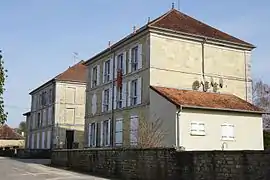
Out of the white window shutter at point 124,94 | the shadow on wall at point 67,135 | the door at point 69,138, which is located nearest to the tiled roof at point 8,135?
the shadow on wall at point 67,135

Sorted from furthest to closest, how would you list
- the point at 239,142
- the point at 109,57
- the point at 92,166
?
the point at 109,57, the point at 239,142, the point at 92,166

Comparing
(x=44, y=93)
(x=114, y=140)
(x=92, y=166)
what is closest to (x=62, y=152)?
(x=114, y=140)

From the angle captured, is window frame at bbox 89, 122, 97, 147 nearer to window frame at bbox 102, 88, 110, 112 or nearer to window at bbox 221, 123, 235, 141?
window frame at bbox 102, 88, 110, 112

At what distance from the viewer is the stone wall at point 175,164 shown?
1354cm

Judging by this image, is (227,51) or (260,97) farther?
(260,97)

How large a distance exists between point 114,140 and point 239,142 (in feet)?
→ 33.5

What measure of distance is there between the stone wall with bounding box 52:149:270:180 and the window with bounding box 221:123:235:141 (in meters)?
8.29

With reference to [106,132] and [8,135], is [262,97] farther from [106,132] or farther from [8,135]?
[8,135]

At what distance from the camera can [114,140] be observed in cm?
3384

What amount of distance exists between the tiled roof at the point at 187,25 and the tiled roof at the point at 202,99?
15.5 ft

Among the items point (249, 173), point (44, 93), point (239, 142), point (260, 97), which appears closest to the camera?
point (249, 173)

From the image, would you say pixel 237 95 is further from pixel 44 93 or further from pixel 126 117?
pixel 44 93

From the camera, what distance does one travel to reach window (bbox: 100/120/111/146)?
3522 centimetres

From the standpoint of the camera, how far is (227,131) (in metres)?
27.8
